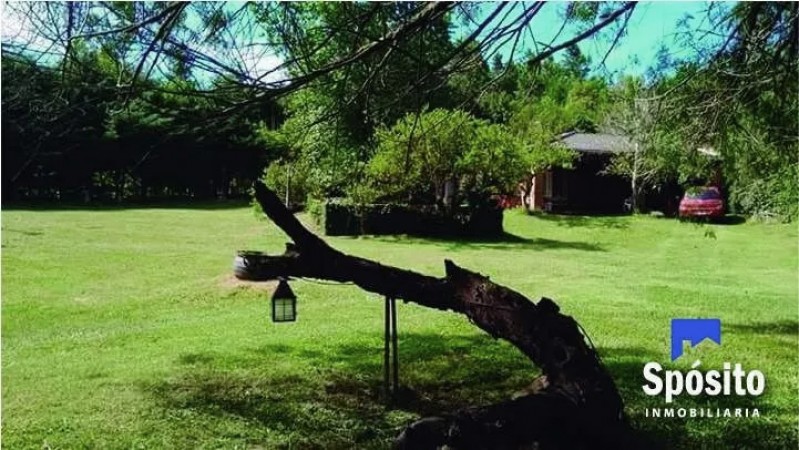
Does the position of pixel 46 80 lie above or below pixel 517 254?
above

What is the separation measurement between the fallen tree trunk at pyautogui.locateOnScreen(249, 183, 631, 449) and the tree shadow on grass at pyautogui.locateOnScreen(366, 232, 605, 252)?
36.4ft

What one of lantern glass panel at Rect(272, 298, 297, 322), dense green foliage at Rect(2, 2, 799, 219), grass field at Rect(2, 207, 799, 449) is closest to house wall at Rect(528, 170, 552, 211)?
grass field at Rect(2, 207, 799, 449)

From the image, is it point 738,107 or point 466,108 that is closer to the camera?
point 466,108

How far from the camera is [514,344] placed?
3.17 m

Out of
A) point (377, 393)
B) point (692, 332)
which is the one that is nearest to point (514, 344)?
point (377, 393)

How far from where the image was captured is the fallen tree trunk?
2.53 metres

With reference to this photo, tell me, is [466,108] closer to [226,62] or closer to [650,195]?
[226,62]

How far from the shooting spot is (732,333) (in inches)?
280

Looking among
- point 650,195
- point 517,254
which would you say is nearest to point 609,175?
point 650,195

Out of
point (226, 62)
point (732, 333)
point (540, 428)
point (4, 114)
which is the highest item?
point (226, 62)

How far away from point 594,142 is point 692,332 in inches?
756

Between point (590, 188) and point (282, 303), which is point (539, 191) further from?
point (282, 303)

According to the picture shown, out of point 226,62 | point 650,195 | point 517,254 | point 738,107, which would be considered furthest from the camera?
point 650,195

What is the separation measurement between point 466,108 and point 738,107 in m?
2.24
